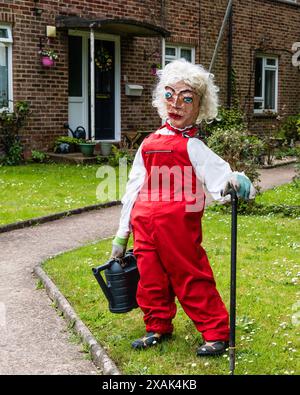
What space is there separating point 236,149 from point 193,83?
531cm

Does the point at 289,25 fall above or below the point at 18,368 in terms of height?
above

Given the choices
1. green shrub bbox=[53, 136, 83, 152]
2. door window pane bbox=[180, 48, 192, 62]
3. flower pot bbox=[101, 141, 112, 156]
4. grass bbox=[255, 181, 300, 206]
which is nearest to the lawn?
grass bbox=[255, 181, 300, 206]

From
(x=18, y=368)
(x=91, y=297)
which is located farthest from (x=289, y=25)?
(x=18, y=368)

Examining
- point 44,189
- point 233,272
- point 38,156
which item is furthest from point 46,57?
point 233,272

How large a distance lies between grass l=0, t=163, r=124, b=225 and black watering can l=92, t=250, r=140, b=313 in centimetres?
427

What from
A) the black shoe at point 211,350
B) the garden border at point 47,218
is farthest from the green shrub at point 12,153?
the black shoe at point 211,350

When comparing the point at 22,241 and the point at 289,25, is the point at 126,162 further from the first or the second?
the point at 289,25

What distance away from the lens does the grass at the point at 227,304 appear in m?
3.96

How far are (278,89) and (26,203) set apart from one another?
14.1m

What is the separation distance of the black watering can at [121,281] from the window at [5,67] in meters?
10.1

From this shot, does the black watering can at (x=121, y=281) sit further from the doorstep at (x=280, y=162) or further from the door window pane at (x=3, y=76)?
the doorstep at (x=280, y=162)

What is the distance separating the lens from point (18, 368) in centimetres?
407

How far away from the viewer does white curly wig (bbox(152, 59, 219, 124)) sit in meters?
4.08

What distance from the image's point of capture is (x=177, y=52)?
18.0 m
